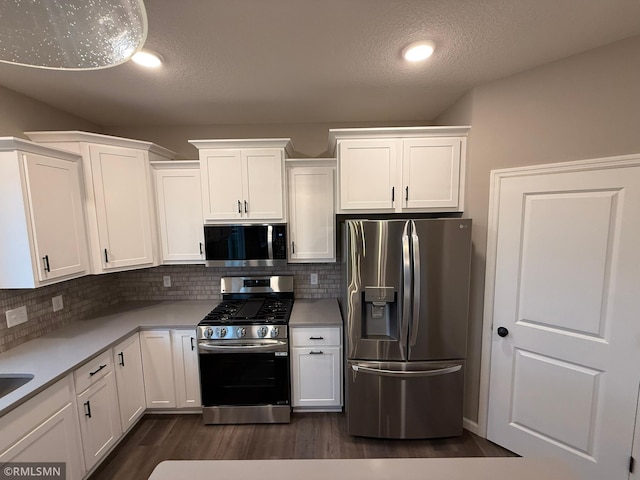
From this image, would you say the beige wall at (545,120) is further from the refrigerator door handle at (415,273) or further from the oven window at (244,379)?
the oven window at (244,379)

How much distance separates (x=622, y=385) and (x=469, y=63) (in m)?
2.11

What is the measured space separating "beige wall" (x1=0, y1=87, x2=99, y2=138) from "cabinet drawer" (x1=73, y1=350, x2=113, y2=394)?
1648mm

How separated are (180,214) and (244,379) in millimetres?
1587

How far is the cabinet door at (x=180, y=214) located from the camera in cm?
243

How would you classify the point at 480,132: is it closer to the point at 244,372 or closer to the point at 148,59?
the point at 148,59

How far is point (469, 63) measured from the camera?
5.46 ft

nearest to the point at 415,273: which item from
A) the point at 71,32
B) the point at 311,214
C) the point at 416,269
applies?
the point at 416,269

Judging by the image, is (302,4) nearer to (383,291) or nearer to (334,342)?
(383,291)

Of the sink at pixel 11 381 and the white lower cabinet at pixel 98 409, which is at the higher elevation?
the sink at pixel 11 381

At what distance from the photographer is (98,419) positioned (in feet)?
5.86

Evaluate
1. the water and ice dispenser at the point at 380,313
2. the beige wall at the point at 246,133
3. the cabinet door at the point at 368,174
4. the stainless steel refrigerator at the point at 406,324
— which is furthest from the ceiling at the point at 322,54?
the water and ice dispenser at the point at 380,313

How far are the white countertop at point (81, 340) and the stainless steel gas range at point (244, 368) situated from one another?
0.27 m

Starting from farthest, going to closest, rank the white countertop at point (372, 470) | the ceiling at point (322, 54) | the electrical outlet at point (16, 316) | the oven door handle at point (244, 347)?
1. the oven door handle at point (244, 347)
2. the electrical outlet at point (16, 316)
3. the ceiling at point (322, 54)
4. the white countertop at point (372, 470)

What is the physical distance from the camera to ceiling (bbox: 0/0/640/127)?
124cm
